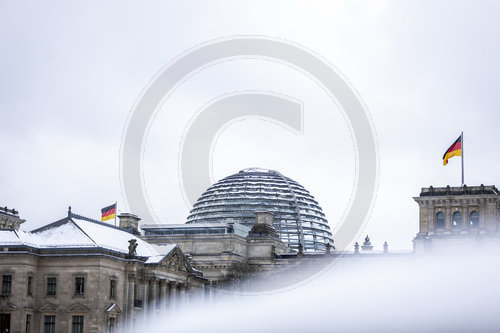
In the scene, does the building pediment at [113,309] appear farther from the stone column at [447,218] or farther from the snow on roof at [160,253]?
the stone column at [447,218]

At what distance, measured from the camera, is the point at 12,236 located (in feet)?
304

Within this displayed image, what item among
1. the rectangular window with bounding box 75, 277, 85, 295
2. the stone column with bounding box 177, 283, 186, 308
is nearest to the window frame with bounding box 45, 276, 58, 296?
the rectangular window with bounding box 75, 277, 85, 295

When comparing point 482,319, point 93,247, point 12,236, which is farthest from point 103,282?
point 482,319

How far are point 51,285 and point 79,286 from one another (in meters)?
2.55

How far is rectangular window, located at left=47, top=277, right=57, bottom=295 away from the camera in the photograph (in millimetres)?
93562

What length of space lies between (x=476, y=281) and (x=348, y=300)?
6.11m

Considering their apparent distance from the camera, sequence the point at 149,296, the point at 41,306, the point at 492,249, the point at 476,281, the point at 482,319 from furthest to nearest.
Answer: the point at 492,249 → the point at 149,296 → the point at 41,306 → the point at 476,281 → the point at 482,319

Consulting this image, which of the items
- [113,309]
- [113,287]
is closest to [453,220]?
[113,287]

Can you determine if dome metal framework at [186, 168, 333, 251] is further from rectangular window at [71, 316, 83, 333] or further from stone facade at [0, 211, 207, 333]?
rectangular window at [71, 316, 83, 333]

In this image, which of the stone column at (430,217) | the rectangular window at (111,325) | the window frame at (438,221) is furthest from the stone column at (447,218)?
the rectangular window at (111,325)

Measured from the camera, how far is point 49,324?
92.4m

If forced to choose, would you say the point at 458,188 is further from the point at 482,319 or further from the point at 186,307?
the point at 482,319

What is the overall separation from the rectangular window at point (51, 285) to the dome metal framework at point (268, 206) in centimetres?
8529

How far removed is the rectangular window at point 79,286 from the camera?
93.5 metres
